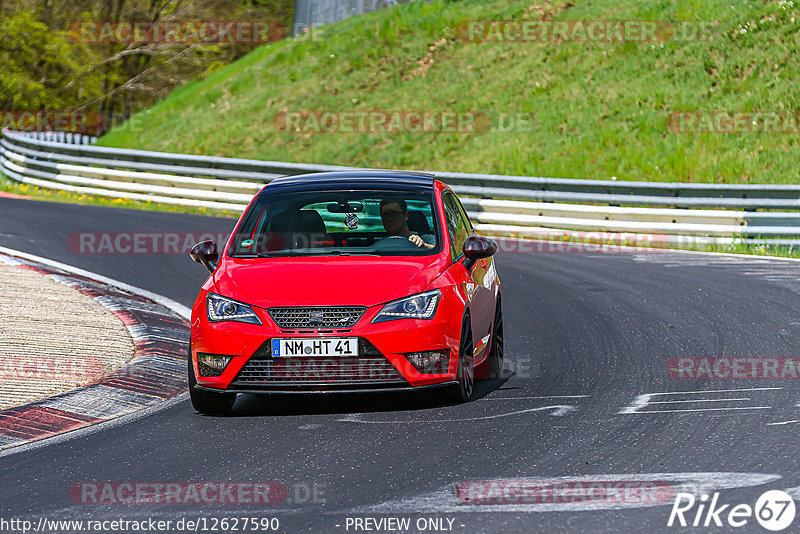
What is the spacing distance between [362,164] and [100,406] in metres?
22.0

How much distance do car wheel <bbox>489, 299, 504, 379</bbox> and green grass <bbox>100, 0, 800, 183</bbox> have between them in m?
15.3

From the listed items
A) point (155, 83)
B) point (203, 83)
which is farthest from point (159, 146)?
point (155, 83)

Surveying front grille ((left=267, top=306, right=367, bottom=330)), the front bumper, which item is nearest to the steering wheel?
the front bumper

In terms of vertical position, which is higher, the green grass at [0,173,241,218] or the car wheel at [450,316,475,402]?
the car wheel at [450,316,475,402]

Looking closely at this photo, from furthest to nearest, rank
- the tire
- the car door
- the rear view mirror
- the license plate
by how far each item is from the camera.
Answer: the tire
the rear view mirror
the car door
the license plate

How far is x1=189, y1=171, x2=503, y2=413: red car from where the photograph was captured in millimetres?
7188

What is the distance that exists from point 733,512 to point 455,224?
4.14 meters

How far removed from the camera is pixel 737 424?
6.95m

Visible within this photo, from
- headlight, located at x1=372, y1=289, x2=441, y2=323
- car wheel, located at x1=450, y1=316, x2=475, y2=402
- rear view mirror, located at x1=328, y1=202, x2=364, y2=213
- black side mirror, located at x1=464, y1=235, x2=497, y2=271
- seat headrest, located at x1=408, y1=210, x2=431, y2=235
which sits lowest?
car wheel, located at x1=450, y1=316, x2=475, y2=402

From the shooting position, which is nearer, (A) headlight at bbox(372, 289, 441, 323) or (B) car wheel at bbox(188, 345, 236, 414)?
(A) headlight at bbox(372, 289, 441, 323)

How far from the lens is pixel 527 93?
30.9 m

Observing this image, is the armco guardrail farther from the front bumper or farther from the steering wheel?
the front bumper

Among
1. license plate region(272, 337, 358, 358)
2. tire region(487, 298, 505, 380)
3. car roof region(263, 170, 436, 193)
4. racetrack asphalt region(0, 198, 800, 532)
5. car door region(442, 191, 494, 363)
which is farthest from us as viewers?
tire region(487, 298, 505, 380)

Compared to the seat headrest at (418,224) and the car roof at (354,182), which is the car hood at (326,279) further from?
the car roof at (354,182)
